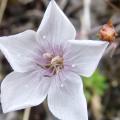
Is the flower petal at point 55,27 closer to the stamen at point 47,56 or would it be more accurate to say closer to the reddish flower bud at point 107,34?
the stamen at point 47,56

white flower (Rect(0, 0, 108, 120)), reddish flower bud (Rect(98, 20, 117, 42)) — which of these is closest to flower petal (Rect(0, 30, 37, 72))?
white flower (Rect(0, 0, 108, 120))

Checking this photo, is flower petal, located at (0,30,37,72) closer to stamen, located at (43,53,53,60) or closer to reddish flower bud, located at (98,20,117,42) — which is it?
stamen, located at (43,53,53,60)

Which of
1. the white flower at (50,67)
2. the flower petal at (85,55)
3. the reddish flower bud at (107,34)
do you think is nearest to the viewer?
the flower petal at (85,55)

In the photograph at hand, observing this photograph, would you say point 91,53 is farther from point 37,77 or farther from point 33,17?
point 33,17

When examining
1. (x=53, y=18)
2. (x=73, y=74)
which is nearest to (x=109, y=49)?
(x=73, y=74)

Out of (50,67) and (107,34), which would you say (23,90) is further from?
(107,34)

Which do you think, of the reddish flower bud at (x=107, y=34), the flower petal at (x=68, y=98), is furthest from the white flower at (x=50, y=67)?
the reddish flower bud at (x=107, y=34)

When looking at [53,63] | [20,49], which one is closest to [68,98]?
[53,63]
